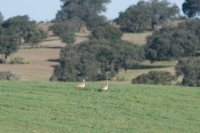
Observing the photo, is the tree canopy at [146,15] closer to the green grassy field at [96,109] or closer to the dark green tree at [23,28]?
the dark green tree at [23,28]

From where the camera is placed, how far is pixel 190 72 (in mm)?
57125

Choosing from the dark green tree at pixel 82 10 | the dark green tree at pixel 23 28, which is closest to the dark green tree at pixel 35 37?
the dark green tree at pixel 23 28

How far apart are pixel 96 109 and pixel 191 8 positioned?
4145 inches

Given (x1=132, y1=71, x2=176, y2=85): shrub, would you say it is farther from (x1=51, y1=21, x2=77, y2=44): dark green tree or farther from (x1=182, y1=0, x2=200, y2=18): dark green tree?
(x1=182, y1=0, x2=200, y2=18): dark green tree

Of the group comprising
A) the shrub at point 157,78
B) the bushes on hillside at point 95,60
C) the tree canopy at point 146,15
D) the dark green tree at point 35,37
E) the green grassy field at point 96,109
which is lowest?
the green grassy field at point 96,109

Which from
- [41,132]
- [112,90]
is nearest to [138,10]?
[112,90]

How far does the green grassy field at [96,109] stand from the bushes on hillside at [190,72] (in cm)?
2718

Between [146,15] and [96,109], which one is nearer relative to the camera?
[96,109]

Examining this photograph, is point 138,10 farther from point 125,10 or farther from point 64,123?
point 64,123

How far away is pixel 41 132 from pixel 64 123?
1.54 metres

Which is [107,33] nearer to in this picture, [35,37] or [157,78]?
[35,37]

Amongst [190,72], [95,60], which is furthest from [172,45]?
[190,72]

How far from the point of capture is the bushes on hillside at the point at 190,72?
53547 millimetres

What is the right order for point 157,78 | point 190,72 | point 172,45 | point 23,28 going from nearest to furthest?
point 157,78, point 190,72, point 172,45, point 23,28
